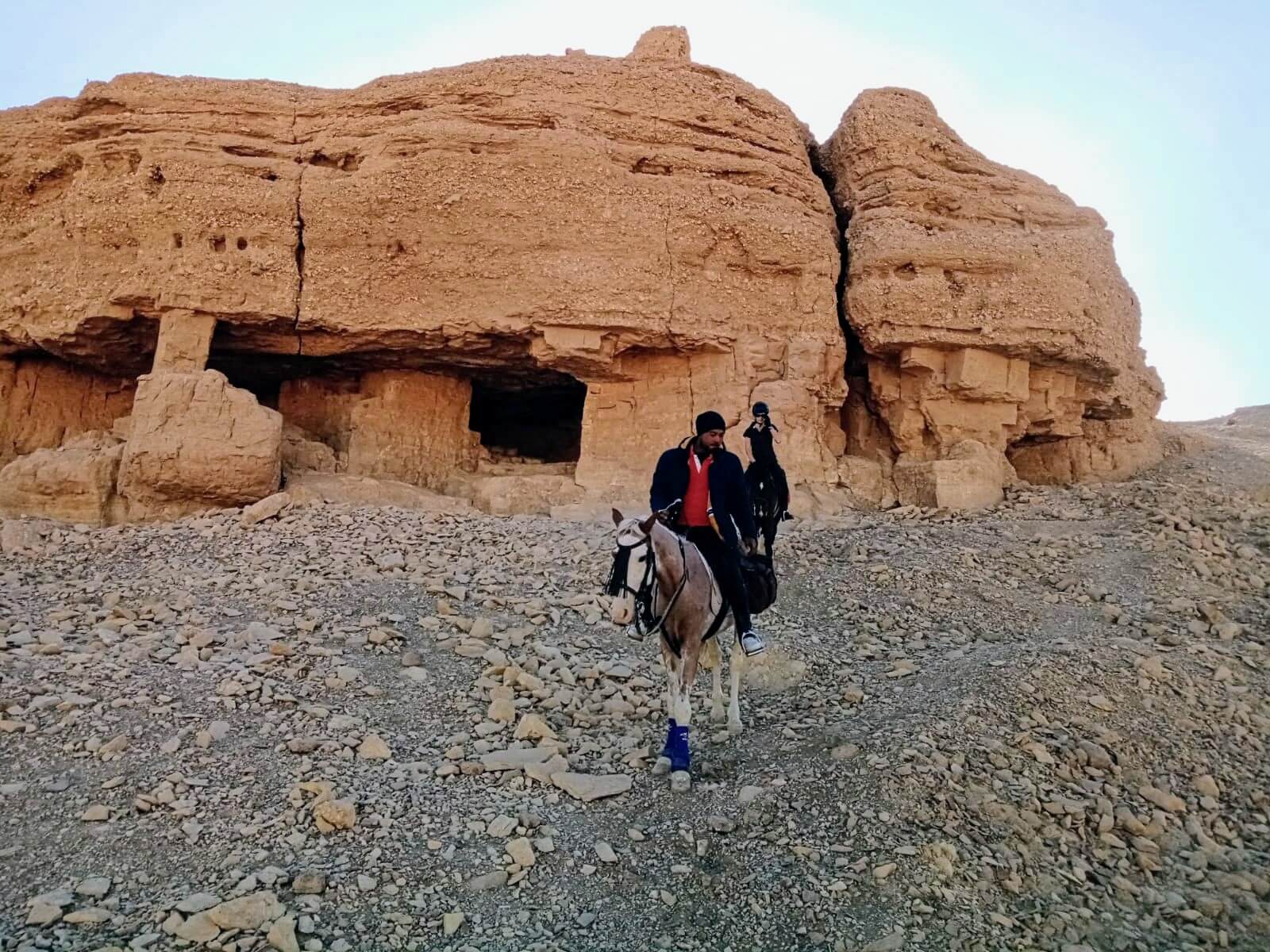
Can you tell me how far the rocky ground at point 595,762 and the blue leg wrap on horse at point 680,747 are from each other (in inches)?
8.2

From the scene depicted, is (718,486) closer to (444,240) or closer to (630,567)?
(630,567)

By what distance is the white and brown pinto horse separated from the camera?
16.3 feet

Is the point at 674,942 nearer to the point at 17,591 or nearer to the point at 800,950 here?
the point at 800,950

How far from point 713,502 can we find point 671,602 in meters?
0.79

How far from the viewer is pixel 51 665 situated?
629 cm

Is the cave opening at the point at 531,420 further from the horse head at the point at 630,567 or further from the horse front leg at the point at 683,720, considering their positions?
the horse head at the point at 630,567

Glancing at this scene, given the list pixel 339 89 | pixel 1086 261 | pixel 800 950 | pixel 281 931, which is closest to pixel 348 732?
pixel 281 931

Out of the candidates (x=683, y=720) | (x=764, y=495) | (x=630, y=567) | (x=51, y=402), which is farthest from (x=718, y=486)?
(x=51, y=402)

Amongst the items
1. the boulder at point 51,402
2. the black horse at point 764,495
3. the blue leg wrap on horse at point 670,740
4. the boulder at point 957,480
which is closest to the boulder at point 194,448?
the boulder at point 51,402

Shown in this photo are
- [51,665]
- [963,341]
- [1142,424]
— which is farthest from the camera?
[1142,424]

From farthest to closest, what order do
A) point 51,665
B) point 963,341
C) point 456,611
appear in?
1. point 963,341
2. point 456,611
3. point 51,665

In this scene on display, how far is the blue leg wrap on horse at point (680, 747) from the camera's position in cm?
525

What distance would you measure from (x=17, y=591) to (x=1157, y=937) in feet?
30.8

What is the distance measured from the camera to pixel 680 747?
207 inches
